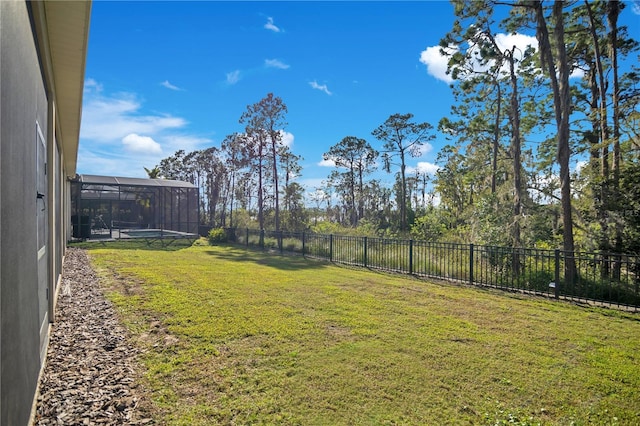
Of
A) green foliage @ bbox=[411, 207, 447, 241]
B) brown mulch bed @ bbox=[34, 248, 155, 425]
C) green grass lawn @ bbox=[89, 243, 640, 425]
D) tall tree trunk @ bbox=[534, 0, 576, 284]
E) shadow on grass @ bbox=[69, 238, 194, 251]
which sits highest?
tall tree trunk @ bbox=[534, 0, 576, 284]

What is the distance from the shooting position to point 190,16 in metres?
7.16

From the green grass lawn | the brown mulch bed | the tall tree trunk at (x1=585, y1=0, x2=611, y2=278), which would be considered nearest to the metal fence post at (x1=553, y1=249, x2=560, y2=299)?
the green grass lawn

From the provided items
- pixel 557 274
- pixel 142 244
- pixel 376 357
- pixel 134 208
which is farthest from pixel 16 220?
pixel 134 208

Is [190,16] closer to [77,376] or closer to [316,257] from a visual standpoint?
[77,376]

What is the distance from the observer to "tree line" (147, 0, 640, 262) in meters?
7.87

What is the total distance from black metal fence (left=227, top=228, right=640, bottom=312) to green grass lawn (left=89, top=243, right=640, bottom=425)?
2.89 feet

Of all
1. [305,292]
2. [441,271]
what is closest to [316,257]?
[441,271]

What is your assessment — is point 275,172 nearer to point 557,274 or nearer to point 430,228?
point 430,228

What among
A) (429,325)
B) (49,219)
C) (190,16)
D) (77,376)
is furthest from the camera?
(190,16)

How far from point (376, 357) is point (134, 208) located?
2447cm

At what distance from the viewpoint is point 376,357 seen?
11.5 ft

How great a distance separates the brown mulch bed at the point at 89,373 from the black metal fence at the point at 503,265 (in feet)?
23.4

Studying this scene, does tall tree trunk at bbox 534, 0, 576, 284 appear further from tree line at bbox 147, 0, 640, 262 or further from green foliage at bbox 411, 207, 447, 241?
green foliage at bbox 411, 207, 447, 241

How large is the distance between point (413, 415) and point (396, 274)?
7.01m
